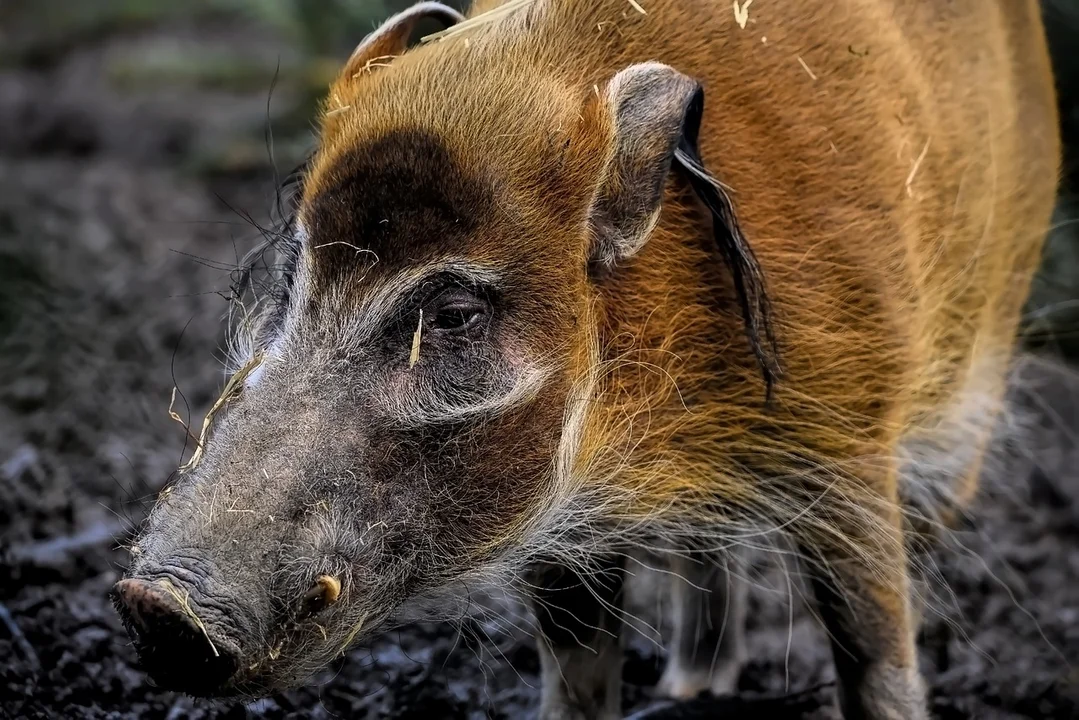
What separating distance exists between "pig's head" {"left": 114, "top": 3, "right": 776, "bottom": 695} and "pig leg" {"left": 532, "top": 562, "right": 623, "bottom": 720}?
492mm

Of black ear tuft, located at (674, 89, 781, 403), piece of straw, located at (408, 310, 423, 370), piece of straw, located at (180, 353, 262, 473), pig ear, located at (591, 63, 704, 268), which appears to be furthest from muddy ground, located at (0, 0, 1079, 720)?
pig ear, located at (591, 63, 704, 268)

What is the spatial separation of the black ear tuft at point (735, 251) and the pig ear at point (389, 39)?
66cm

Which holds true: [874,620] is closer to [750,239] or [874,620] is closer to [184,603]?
[750,239]

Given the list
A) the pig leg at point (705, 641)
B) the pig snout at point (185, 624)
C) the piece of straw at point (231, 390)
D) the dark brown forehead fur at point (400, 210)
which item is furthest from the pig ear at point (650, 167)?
the pig leg at point (705, 641)

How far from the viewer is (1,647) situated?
118 inches

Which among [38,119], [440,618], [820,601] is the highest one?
[38,119]

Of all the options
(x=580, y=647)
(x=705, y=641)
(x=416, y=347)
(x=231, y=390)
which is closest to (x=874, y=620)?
(x=580, y=647)

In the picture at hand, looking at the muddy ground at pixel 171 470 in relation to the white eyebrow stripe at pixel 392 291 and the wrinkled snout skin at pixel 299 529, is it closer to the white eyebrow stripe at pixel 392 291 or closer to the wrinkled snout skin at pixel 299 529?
the wrinkled snout skin at pixel 299 529

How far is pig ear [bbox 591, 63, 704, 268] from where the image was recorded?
7.64ft

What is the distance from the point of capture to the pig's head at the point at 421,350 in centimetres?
206

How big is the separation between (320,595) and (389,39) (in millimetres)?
1301

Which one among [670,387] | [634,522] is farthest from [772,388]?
[634,522]

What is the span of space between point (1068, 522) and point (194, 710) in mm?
3622

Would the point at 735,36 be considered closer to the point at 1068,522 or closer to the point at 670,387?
the point at 670,387
